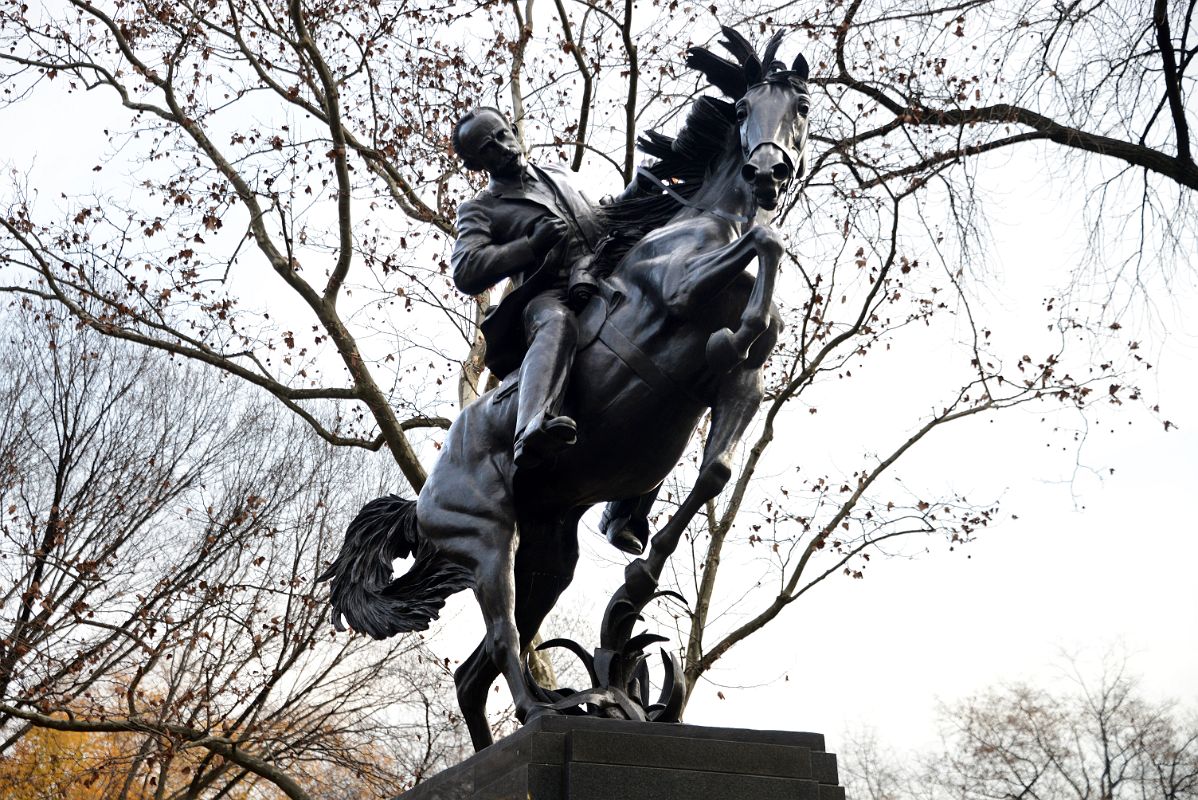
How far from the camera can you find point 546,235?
5008 millimetres

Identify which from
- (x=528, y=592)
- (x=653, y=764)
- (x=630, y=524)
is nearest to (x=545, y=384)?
(x=630, y=524)

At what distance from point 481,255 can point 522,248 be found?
176mm

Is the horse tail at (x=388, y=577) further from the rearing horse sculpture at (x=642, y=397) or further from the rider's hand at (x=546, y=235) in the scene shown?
the rider's hand at (x=546, y=235)

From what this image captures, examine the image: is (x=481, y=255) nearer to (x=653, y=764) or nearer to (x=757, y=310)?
(x=757, y=310)

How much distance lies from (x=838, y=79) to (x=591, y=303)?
740 cm

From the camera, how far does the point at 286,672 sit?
1390 cm

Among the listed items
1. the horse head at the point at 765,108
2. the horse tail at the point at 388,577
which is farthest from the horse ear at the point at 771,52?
the horse tail at the point at 388,577

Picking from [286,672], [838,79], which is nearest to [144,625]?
[286,672]

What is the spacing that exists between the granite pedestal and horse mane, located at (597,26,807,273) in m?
1.95

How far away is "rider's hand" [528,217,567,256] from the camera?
16.4 ft

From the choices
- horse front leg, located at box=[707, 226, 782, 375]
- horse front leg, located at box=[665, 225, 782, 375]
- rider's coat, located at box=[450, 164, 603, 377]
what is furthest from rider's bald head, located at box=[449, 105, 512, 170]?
horse front leg, located at box=[707, 226, 782, 375]

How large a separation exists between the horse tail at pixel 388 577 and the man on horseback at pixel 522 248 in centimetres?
81

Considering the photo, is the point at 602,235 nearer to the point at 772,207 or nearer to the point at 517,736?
the point at 772,207

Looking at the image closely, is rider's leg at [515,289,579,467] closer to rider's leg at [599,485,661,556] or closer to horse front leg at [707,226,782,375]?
horse front leg at [707,226,782,375]
